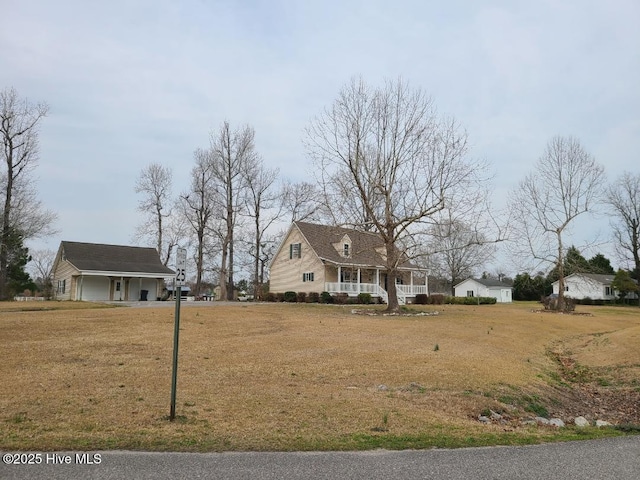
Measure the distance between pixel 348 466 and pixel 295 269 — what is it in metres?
37.2

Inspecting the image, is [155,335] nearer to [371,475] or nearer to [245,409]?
[245,409]

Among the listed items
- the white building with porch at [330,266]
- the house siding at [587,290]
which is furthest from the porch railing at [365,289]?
the house siding at [587,290]

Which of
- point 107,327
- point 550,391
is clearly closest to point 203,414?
point 550,391

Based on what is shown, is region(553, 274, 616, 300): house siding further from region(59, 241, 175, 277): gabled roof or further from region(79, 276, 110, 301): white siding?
region(79, 276, 110, 301): white siding

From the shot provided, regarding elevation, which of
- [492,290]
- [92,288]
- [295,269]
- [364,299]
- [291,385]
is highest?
[295,269]

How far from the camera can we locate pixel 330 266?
1572 inches

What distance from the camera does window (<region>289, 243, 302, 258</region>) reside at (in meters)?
42.1

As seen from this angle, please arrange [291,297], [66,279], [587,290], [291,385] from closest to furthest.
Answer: [291,385] < [291,297] < [66,279] < [587,290]

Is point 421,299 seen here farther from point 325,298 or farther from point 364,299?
point 325,298

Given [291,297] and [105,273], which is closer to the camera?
[105,273]

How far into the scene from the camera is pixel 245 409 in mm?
7824

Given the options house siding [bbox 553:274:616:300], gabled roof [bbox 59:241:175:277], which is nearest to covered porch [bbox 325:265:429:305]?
gabled roof [bbox 59:241:175:277]

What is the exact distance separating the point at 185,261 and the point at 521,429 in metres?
5.88

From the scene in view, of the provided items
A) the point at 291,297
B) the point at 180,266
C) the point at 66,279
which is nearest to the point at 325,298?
the point at 291,297
